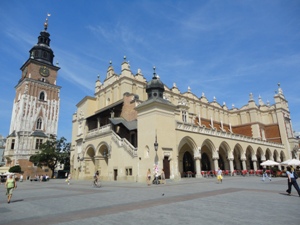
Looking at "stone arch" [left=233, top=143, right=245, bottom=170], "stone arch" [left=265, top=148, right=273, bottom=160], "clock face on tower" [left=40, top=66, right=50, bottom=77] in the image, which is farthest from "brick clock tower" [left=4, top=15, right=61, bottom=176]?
"stone arch" [left=265, top=148, right=273, bottom=160]

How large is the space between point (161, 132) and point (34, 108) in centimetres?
4059

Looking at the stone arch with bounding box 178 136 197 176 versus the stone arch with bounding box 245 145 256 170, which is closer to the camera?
the stone arch with bounding box 178 136 197 176

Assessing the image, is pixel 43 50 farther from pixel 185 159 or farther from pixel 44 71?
pixel 185 159

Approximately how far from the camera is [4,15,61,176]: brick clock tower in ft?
154

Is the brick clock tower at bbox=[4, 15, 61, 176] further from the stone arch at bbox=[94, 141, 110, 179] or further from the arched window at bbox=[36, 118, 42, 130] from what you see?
the stone arch at bbox=[94, 141, 110, 179]

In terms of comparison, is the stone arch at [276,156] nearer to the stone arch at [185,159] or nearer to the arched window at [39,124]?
the stone arch at [185,159]

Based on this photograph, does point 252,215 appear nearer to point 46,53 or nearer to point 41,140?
point 41,140

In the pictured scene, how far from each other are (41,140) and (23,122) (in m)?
5.63

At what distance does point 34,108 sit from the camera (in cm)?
5109

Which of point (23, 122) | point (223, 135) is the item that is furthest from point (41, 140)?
point (223, 135)

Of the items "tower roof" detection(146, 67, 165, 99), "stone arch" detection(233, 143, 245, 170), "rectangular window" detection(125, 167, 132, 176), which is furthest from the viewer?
"stone arch" detection(233, 143, 245, 170)

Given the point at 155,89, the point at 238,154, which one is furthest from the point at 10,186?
the point at 238,154

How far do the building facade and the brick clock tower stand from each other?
480 inches

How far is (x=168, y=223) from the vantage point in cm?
545
